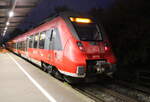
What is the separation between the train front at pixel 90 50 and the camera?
607cm

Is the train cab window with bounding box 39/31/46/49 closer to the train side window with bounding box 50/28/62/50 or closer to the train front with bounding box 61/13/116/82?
the train side window with bounding box 50/28/62/50

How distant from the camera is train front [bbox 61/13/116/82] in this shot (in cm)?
607

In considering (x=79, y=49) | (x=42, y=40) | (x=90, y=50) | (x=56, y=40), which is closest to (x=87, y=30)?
(x=90, y=50)

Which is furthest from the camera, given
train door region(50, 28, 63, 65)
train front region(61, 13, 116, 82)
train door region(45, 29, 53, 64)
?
train door region(45, 29, 53, 64)

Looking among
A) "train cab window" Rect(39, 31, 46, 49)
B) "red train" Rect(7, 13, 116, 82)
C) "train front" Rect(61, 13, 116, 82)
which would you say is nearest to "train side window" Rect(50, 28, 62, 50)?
"red train" Rect(7, 13, 116, 82)

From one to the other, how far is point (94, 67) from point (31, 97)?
96.0 inches

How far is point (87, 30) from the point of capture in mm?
6914

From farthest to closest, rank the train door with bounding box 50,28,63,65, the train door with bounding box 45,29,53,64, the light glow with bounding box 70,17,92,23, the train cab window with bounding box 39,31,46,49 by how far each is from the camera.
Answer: the train cab window with bounding box 39,31,46,49 → the train door with bounding box 45,29,53,64 → the light glow with bounding box 70,17,92,23 → the train door with bounding box 50,28,63,65

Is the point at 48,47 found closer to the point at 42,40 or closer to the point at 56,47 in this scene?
the point at 56,47

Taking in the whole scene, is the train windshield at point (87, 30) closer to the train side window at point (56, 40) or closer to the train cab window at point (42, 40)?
the train side window at point (56, 40)

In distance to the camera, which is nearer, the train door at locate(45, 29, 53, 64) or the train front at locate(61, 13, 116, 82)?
the train front at locate(61, 13, 116, 82)

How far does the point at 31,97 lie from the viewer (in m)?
5.27

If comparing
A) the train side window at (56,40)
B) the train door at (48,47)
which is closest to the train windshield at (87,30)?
the train side window at (56,40)

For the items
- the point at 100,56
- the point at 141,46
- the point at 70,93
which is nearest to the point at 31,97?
the point at 70,93
